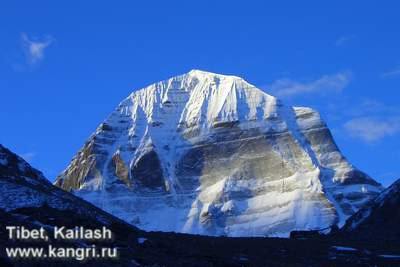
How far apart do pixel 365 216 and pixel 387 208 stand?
345cm

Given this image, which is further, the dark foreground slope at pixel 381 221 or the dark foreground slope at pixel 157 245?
the dark foreground slope at pixel 381 221

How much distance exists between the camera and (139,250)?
64.2 metres

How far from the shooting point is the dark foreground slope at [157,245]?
6050cm

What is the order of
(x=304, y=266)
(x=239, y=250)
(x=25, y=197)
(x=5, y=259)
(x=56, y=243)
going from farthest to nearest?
(x=25, y=197) → (x=239, y=250) → (x=304, y=266) → (x=56, y=243) → (x=5, y=259)

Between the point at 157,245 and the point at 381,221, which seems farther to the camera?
the point at 381,221

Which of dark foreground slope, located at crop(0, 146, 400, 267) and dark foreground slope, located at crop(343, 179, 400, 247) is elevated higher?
dark foreground slope, located at crop(343, 179, 400, 247)

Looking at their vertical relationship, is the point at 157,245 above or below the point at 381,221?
below

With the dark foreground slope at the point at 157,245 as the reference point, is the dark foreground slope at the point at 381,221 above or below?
above

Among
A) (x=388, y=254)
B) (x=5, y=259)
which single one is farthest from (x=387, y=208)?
(x=5, y=259)

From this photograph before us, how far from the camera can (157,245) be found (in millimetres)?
67812

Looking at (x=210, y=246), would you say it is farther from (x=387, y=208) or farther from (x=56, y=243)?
(x=387, y=208)

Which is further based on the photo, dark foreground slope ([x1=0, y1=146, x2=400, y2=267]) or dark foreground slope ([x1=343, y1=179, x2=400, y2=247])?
dark foreground slope ([x1=343, y1=179, x2=400, y2=247])

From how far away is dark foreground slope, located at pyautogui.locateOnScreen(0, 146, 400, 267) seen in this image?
Answer: 60500 millimetres

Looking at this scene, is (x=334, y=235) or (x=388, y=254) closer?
(x=388, y=254)
